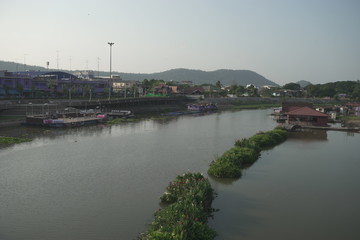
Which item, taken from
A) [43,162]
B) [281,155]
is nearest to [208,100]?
[281,155]

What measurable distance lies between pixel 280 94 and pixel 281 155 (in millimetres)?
112431

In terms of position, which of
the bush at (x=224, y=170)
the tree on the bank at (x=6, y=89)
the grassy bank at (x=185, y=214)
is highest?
the tree on the bank at (x=6, y=89)

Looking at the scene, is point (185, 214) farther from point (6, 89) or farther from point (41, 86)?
point (41, 86)

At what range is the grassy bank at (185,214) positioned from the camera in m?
11.4

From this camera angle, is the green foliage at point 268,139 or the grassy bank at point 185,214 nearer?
the grassy bank at point 185,214

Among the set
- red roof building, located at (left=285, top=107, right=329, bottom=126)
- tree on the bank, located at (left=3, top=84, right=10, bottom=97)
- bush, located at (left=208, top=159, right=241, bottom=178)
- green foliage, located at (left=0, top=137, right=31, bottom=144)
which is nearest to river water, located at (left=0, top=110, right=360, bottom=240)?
bush, located at (left=208, top=159, right=241, bottom=178)

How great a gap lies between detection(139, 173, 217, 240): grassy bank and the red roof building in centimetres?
3469

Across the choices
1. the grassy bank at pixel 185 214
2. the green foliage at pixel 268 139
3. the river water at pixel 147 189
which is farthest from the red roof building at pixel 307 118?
the grassy bank at pixel 185 214

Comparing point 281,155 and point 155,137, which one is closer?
point 281,155

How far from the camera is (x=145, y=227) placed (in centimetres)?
1402

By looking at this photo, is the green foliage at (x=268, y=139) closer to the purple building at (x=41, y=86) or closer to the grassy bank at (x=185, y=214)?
the grassy bank at (x=185, y=214)

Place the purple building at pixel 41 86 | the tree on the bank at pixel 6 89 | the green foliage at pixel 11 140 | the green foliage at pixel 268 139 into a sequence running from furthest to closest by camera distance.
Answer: the purple building at pixel 41 86 < the tree on the bank at pixel 6 89 < the green foliage at pixel 268 139 < the green foliage at pixel 11 140

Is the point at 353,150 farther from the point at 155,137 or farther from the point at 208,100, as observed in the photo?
the point at 208,100

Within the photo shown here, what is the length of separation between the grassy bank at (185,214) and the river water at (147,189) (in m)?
1.05
